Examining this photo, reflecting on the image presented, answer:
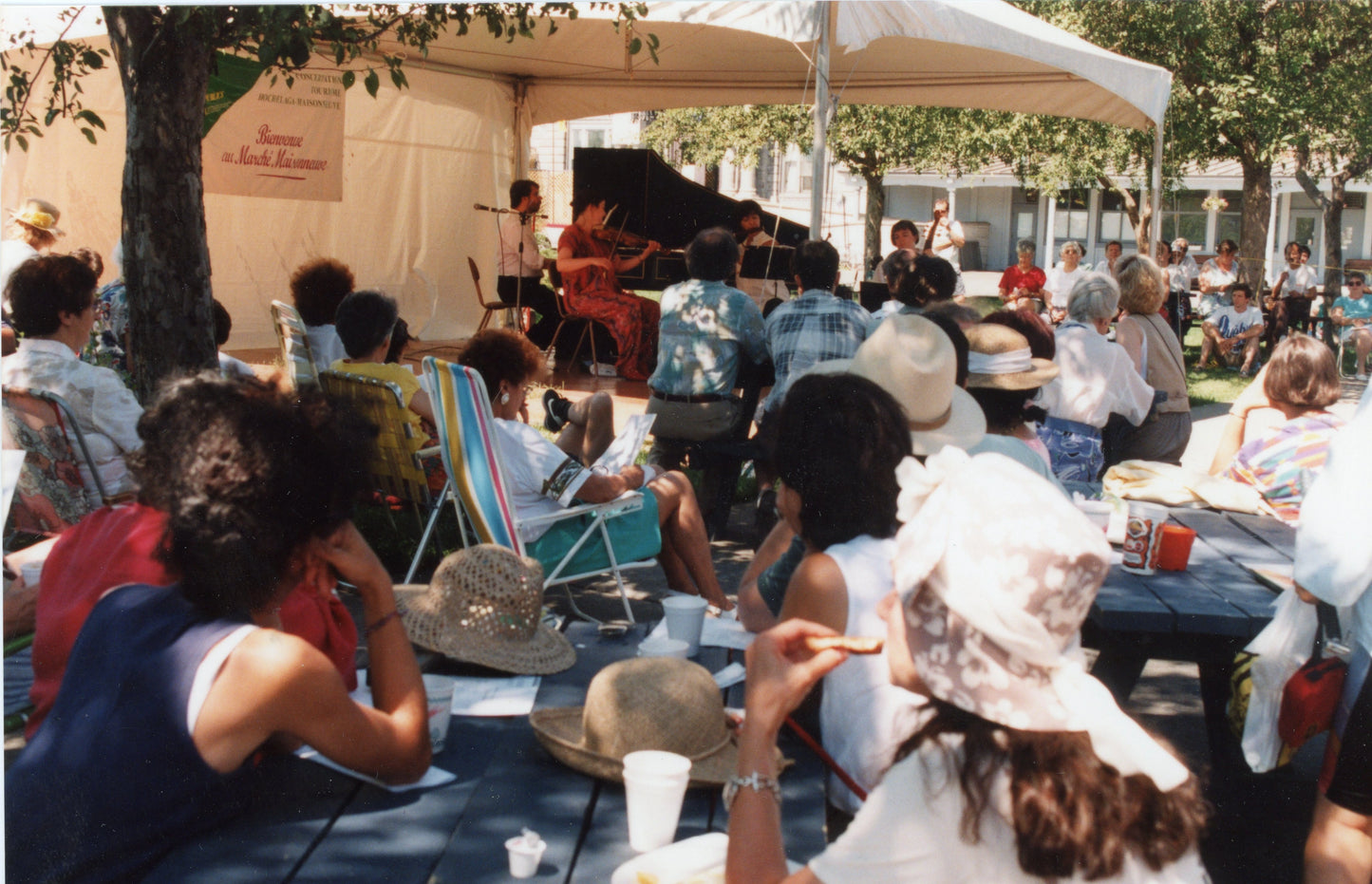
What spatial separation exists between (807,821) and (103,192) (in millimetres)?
10568

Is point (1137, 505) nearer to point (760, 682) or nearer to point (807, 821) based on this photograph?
point (807, 821)

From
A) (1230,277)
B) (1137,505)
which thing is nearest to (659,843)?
(1137,505)

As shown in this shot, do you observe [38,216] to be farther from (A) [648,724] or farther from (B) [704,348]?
(A) [648,724]

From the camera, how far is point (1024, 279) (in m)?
15.4

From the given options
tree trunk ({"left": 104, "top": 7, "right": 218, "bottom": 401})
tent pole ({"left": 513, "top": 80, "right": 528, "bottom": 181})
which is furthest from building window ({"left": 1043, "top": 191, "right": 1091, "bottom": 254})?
tree trunk ({"left": 104, "top": 7, "right": 218, "bottom": 401})

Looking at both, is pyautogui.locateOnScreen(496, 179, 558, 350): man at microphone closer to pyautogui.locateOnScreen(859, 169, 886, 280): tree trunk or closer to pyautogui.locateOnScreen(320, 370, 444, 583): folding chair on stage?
pyautogui.locateOnScreen(320, 370, 444, 583): folding chair on stage

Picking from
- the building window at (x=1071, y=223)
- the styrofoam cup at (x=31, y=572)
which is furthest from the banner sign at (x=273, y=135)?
the building window at (x=1071, y=223)

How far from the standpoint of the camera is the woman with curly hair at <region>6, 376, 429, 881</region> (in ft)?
5.67

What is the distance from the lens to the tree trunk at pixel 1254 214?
54.1ft

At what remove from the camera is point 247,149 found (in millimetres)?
11547

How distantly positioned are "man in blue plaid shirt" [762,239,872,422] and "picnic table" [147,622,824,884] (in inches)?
145

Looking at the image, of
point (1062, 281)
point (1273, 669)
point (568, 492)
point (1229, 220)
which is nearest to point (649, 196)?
point (1062, 281)

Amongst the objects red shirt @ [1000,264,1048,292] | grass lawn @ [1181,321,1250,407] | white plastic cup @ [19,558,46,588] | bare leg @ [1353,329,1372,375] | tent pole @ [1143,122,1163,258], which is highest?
tent pole @ [1143,122,1163,258]

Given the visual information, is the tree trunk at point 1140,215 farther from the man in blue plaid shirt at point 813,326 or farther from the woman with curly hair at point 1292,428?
the woman with curly hair at point 1292,428
